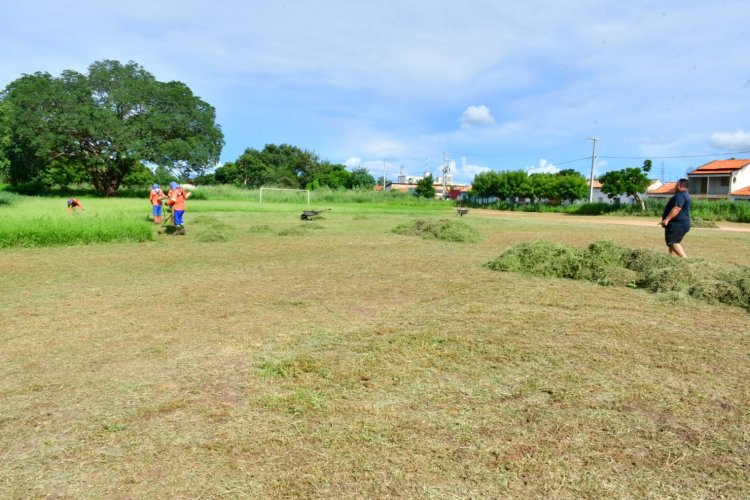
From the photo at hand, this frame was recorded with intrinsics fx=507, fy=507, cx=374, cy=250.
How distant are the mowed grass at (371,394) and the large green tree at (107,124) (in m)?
39.8

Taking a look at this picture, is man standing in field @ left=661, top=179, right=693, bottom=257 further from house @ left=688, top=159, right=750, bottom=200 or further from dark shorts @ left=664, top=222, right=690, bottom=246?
house @ left=688, top=159, right=750, bottom=200

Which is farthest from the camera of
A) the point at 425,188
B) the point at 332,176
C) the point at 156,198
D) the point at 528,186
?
the point at 332,176

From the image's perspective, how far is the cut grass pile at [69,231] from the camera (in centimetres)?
1201

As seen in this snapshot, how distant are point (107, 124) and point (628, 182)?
46276 mm

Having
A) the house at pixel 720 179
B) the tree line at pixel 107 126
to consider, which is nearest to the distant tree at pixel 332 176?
the tree line at pixel 107 126

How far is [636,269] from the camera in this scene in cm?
860

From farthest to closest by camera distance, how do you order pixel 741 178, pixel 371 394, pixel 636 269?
pixel 741 178 → pixel 636 269 → pixel 371 394

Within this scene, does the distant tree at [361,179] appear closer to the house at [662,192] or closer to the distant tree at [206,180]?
the distant tree at [206,180]

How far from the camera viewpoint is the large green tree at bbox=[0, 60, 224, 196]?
1593 inches

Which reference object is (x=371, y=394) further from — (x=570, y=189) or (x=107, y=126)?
(x=570, y=189)

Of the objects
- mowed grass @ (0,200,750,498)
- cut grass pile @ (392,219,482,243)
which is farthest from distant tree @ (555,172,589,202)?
mowed grass @ (0,200,750,498)

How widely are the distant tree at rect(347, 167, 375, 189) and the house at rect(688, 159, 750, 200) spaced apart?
163 ft

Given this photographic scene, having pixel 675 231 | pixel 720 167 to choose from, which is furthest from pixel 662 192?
pixel 675 231

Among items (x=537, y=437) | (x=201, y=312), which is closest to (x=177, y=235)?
(x=201, y=312)
